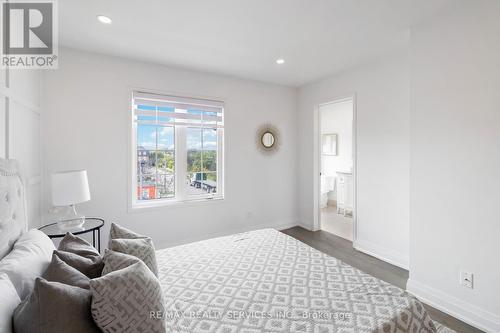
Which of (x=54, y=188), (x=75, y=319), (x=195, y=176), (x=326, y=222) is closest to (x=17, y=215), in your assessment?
(x=54, y=188)

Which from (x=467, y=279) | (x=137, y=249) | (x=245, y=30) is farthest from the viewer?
(x=245, y=30)

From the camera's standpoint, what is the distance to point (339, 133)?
5926 mm

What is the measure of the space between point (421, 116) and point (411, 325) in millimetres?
1785

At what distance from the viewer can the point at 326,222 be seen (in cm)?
470

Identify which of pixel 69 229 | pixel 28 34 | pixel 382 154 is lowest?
pixel 69 229

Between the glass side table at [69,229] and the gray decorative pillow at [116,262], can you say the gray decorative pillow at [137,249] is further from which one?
the glass side table at [69,229]

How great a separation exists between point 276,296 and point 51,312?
1.03 metres

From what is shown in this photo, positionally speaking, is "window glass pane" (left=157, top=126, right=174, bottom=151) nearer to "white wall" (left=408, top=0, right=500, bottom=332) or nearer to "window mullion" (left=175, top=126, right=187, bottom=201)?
"window mullion" (left=175, top=126, right=187, bottom=201)

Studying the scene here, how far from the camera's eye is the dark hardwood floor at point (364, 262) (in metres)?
1.96

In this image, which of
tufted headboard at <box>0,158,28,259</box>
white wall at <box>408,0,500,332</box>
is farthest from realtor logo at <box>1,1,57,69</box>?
white wall at <box>408,0,500,332</box>

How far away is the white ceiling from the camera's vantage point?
1.99 m

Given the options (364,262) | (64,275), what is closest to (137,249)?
(64,275)

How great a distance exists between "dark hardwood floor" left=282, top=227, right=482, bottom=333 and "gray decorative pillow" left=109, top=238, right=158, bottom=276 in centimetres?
231

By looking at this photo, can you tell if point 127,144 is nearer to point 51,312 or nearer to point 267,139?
point 267,139
